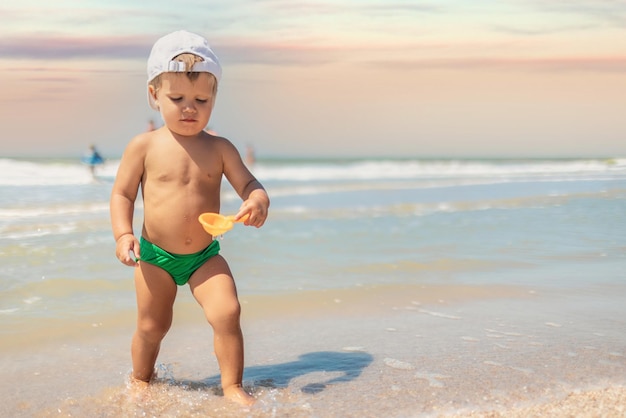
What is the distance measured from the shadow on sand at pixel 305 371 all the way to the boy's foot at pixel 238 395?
12 cm

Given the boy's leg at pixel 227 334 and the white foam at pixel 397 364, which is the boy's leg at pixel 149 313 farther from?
the white foam at pixel 397 364

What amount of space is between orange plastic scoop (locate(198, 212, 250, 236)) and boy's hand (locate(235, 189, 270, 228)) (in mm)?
18

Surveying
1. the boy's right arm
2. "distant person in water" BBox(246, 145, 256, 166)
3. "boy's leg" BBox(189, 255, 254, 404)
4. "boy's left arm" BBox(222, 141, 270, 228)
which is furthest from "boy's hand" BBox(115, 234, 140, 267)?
"distant person in water" BBox(246, 145, 256, 166)

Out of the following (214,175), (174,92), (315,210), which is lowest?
(315,210)

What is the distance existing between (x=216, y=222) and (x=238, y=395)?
69 cm

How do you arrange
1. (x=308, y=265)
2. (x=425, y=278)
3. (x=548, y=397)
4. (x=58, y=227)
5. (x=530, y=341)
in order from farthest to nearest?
1. (x=58, y=227)
2. (x=308, y=265)
3. (x=425, y=278)
4. (x=530, y=341)
5. (x=548, y=397)

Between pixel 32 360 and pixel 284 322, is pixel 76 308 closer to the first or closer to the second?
pixel 32 360

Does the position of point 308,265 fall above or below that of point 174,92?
below

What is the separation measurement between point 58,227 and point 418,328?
551 centimetres

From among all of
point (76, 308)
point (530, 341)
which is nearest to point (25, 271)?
point (76, 308)

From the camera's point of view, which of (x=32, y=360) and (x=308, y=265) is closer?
(x=32, y=360)

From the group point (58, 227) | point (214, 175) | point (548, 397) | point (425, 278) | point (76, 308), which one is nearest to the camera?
point (548, 397)

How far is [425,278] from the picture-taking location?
523 cm

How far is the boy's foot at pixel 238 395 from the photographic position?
2840 millimetres
